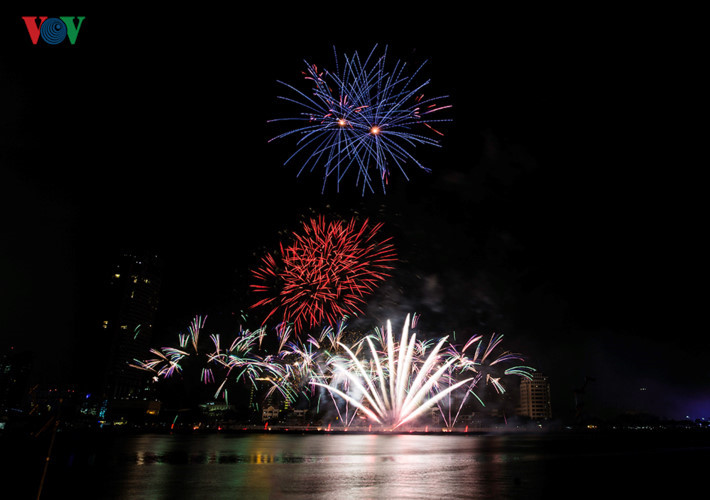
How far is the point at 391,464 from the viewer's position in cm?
1862

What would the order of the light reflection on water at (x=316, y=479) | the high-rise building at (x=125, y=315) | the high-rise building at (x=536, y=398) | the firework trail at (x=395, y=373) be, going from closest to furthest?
the light reflection on water at (x=316, y=479) < the firework trail at (x=395, y=373) < the high-rise building at (x=125, y=315) < the high-rise building at (x=536, y=398)

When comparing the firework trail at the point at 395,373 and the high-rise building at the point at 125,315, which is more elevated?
the high-rise building at the point at 125,315

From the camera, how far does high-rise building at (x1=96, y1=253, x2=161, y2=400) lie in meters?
120

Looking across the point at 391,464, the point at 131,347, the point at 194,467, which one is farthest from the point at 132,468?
the point at 131,347

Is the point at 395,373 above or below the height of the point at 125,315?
below

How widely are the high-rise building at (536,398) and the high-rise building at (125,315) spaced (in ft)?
397

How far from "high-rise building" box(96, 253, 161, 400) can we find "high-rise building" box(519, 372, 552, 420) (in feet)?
397

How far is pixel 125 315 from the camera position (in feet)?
397

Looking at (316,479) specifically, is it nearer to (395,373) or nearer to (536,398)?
(395,373)

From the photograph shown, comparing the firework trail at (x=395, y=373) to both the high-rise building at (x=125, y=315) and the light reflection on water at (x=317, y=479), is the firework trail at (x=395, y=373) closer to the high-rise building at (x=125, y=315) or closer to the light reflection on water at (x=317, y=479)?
the light reflection on water at (x=317, y=479)

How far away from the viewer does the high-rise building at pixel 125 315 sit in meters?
120

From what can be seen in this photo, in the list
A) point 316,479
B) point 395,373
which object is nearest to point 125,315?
Answer: point 395,373

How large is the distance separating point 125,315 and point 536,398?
128 meters

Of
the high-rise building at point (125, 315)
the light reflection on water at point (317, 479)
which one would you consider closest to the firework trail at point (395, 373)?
the light reflection on water at point (317, 479)
